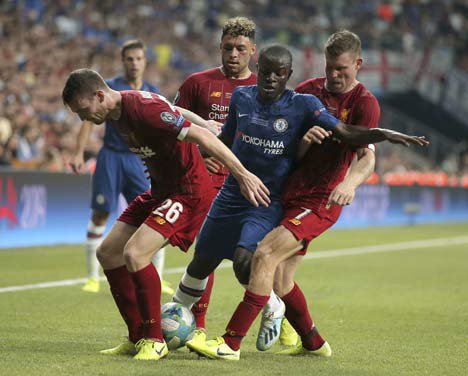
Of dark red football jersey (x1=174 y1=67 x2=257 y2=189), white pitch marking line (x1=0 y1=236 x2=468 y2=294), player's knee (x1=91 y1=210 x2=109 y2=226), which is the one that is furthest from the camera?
white pitch marking line (x1=0 y1=236 x2=468 y2=294)

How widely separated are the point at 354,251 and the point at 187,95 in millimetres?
9528

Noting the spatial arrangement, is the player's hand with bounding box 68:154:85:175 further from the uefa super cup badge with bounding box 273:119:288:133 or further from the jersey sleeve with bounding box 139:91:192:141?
the uefa super cup badge with bounding box 273:119:288:133

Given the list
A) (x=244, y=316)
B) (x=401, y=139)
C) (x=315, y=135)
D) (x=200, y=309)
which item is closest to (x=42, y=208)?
(x=200, y=309)

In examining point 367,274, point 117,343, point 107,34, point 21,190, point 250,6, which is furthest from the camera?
point 250,6

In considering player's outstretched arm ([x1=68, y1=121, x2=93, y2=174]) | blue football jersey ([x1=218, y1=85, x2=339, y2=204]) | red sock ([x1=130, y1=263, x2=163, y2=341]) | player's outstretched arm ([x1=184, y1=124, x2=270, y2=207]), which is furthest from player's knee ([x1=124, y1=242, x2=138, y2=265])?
player's outstretched arm ([x1=68, y1=121, x2=93, y2=174])

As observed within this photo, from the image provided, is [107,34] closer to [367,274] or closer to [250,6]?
[250,6]

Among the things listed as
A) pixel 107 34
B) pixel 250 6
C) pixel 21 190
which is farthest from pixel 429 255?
pixel 250 6

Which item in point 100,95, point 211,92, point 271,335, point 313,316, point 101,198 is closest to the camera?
point 100,95

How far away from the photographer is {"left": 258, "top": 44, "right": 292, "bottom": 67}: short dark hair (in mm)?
6312

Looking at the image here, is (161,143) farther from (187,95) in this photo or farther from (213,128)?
(187,95)

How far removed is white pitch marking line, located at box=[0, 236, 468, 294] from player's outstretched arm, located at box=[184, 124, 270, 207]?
490 centimetres

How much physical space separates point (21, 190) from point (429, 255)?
23.4ft

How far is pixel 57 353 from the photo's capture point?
21.9ft

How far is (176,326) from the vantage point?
686 centimetres
